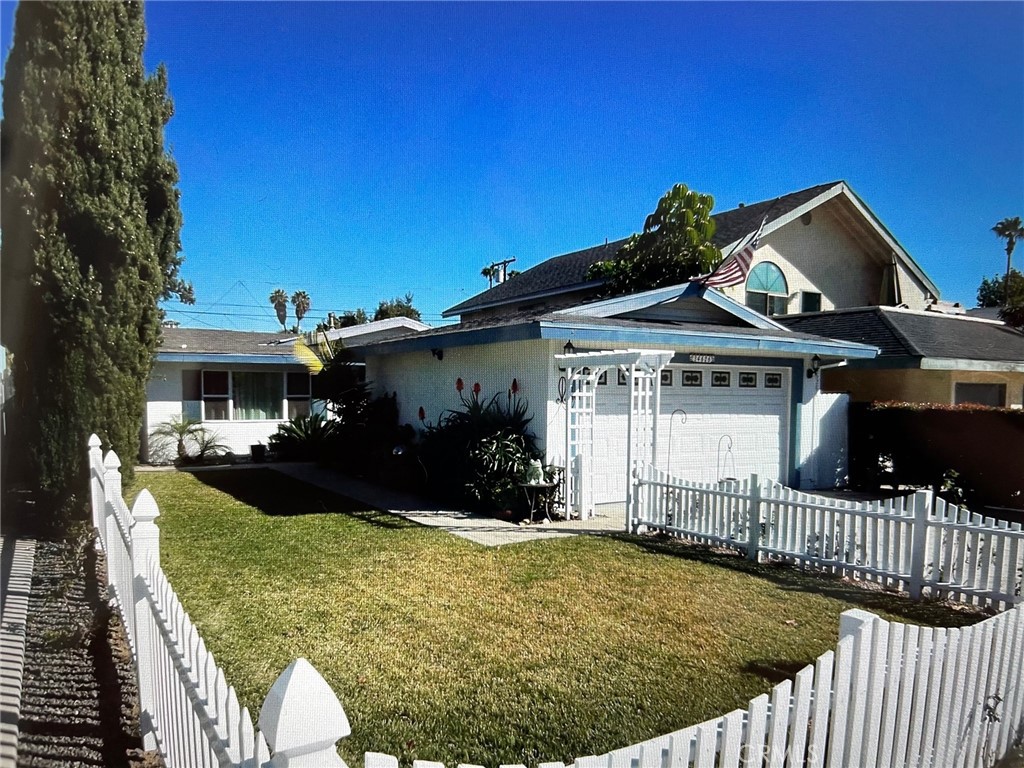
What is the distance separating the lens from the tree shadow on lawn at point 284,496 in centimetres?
927

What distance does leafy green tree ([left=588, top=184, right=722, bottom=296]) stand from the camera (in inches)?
629

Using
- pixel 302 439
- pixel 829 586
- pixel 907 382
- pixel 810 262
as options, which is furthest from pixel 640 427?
pixel 810 262

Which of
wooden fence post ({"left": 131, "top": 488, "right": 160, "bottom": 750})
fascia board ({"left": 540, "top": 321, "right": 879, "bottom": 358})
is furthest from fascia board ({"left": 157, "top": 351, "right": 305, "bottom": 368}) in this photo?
wooden fence post ({"left": 131, "top": 488, "right": 160, "bottom": 750})

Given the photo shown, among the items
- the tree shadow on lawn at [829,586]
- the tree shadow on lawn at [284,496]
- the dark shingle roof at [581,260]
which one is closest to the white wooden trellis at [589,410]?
the tree shadow on lawn at [829,586]

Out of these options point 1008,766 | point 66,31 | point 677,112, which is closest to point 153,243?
point 66,31

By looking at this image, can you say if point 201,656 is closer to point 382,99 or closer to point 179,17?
point 179,17

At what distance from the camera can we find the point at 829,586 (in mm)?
6211

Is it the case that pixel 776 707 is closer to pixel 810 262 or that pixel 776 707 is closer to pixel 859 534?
pixel 859 534

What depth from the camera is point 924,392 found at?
14359mm

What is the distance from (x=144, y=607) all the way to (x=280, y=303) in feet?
242

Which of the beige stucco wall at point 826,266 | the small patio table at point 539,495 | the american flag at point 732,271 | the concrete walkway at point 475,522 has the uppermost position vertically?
the beige stucco wall at point 826,266

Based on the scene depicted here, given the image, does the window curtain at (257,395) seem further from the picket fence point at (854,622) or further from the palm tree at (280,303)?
the palm tree at (280,303)

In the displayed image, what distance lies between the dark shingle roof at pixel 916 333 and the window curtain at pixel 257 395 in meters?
14.2

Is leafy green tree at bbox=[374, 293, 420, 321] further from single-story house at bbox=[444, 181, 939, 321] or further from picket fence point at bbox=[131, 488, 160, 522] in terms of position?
picket fence point at bbox=[131, 488, 160, 522]
